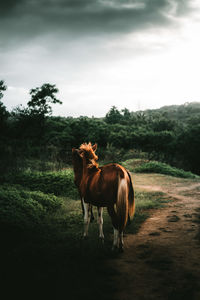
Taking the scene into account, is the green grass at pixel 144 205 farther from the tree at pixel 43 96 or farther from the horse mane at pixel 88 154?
the tree at pixel 43 96

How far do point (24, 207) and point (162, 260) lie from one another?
12.9ft

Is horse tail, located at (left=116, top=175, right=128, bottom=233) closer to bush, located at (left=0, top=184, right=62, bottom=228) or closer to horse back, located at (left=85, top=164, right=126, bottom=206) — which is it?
horse back, located at (left=85, top=164, right=126, bottom=206)

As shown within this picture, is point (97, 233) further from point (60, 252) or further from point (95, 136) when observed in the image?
point (95, 136)

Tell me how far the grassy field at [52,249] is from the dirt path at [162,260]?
27 cm

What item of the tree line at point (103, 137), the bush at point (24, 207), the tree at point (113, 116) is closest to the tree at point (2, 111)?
the tree line at point (103, 137)

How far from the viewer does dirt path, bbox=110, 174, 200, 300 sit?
319 cm

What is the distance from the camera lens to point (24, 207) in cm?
655

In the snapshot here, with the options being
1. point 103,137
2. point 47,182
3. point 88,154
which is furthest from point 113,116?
point 88,154

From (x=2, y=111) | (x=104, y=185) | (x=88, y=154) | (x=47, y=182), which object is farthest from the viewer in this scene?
(x=2, y=111)

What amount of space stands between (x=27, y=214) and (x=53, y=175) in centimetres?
387

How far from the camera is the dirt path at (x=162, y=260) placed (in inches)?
125

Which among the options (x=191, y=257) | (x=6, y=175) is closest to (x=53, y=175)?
(x=6, y=175)

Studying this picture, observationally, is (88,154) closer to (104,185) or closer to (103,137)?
(104,185)

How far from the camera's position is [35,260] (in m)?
4.04
